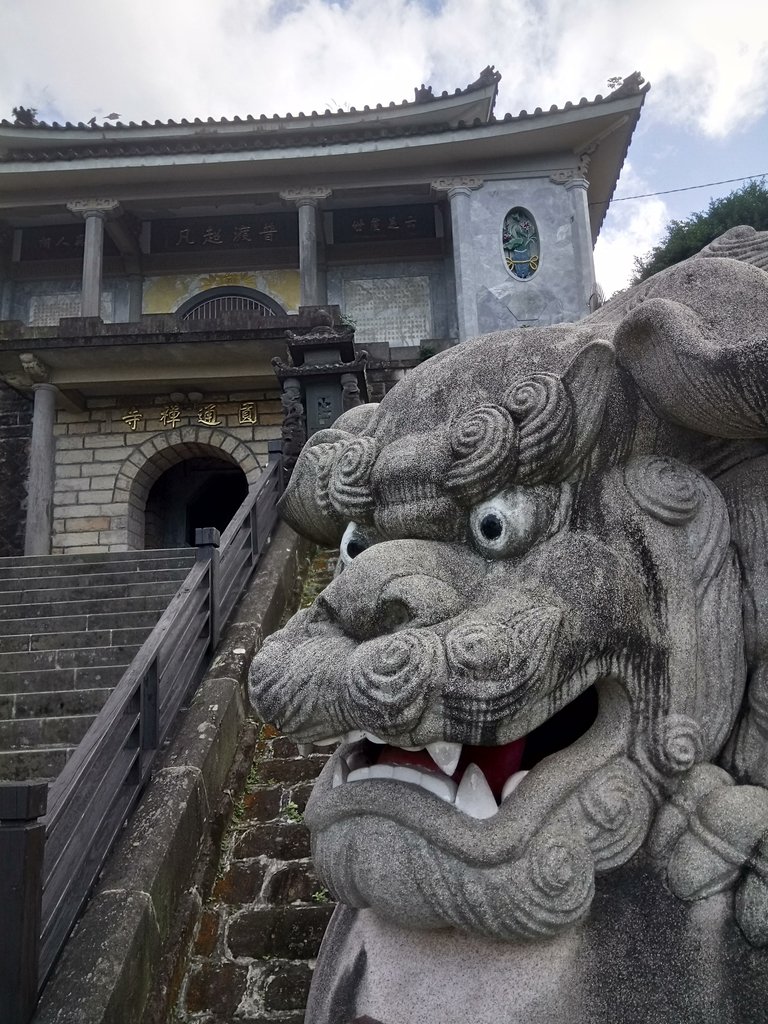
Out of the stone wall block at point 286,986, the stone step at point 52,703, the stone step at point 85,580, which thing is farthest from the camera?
the stone step at point 85,580

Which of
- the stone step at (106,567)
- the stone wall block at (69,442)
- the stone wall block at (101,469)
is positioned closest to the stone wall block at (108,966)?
the stone step at (106,567)

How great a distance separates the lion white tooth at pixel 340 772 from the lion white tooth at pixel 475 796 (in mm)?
229

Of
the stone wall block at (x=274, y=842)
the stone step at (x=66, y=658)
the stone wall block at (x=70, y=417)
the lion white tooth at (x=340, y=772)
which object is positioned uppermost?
the stone wall block at (x=70, y=417)

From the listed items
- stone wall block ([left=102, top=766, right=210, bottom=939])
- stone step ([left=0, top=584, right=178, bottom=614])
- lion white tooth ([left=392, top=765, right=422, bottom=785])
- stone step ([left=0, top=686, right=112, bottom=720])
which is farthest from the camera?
stone step ([left=0, top=584, right=178, bottom=614])

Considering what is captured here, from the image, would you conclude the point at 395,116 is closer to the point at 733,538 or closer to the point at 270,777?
the point at 270,777

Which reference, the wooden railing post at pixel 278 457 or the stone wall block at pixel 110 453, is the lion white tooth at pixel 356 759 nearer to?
the wooden railing post at pixel 278 457

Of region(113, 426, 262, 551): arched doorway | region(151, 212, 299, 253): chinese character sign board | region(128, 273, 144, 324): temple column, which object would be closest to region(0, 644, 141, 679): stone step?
region(113, 426, 262, 551): arched doorway

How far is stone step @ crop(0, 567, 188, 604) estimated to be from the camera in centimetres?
697

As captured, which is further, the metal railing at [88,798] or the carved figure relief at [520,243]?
the carved figure relief at [520,243]

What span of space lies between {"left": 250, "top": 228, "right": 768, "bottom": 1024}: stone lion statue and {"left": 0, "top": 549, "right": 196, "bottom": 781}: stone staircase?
341cm

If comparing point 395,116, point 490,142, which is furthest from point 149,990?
point 395,116

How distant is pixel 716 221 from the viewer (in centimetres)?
1602

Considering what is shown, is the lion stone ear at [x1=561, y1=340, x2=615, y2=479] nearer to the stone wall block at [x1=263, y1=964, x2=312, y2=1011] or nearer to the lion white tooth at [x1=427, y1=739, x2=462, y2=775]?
the lion white tooth at [x1=427, y1=739, x2=462, y2=775]

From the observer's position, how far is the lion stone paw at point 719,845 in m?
1.29
